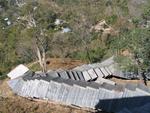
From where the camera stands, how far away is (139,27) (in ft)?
61.3

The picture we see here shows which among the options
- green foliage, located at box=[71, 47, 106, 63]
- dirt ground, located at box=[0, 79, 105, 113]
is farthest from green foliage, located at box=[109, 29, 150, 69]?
green foliage, located at box=[71, 47, 106, 63]

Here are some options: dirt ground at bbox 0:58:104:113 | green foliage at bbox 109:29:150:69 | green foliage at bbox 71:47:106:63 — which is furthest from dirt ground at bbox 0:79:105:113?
green foliage at bbox 71:47:106:63

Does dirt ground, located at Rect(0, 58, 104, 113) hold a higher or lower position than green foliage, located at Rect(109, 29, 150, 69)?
lower

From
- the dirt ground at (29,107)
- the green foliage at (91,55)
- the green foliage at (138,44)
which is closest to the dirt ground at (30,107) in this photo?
the dirt ground at (29,107)

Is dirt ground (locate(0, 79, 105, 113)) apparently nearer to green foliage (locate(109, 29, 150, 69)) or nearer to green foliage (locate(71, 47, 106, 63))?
green foliage (locate(109, 29, 150, 69))

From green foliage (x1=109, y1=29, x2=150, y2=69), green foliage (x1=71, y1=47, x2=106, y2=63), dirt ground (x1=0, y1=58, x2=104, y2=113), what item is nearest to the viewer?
dirt ground (x1=0, y1=58, x2=104, y2=113)

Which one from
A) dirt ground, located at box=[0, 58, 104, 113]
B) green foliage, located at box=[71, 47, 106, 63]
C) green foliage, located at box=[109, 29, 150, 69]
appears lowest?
green foliage, located at box=[71, 47, 106, 63]

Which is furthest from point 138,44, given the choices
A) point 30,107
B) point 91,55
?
point 91,55

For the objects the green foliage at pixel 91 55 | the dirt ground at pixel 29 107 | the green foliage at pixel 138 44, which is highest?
the green foliage at pixel 138 44

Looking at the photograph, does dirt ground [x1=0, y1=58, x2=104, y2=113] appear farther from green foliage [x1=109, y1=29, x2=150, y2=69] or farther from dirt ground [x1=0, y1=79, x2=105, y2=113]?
green foliage [x1=109, y1=29, x2=150, y2=69]

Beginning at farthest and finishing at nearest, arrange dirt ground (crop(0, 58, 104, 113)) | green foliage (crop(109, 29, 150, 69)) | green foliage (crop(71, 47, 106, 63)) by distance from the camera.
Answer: green foliage (crop(71, 47, 106, 63)) < green foliage (crop(109, 29, 150, 69)) < dirt ground (crop(0, 58, 104, 113))

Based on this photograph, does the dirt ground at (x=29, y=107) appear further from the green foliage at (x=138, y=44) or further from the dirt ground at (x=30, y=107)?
the green foliage at (x=138, y=44)

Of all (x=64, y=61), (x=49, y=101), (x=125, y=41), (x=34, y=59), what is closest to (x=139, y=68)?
(x=125, y=41)

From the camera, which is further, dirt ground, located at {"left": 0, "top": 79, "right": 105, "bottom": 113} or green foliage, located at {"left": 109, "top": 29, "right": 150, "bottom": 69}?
green foliage, located at {"left": 109, "top": 29, "right": 150, "bottom": 69}
